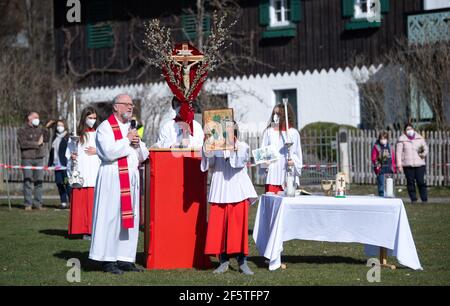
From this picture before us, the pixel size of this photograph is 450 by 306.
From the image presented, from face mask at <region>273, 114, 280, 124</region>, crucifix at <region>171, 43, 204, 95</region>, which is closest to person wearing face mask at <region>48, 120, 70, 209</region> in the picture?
face mask at <region>273, 114, 280, 124</region>

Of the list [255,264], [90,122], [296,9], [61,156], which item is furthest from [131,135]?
[296,9]

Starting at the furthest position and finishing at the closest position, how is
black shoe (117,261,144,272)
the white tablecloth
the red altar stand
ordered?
1. the red altar stand
2. black shoe (117,261,144,272)
3. the white tablecloth

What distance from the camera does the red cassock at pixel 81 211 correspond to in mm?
16234

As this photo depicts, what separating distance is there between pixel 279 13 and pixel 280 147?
768 inches

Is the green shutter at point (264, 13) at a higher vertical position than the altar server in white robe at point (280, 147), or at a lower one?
higher

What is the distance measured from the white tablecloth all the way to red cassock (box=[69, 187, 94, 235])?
463 cm

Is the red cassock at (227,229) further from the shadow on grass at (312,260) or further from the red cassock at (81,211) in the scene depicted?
the red cassock at (81,211)

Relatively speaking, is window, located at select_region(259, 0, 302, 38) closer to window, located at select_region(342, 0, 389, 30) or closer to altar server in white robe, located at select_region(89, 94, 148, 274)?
window, located at select_region(342, 0, 389, 30)

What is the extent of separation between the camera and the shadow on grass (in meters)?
13.1

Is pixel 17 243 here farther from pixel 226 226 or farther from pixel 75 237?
pixel 226 226

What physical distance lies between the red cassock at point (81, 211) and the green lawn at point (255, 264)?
23 cm

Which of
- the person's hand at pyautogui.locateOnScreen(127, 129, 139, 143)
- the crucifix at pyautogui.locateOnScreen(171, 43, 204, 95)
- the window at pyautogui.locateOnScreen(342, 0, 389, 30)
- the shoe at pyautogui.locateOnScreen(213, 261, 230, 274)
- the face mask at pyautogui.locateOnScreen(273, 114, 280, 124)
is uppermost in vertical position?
the window at pyautogui.locateOnScreen(342, 0, 389, 30)

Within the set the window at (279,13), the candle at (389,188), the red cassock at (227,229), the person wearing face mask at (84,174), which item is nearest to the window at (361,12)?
the window at (279,13)
